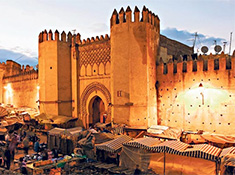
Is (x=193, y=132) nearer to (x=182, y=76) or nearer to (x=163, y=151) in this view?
(x=182, y=76)

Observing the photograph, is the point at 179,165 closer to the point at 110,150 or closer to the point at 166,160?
the point at 166,160

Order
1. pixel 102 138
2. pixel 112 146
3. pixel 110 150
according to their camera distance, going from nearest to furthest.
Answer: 1. pixel 110 150
2. pixel 112 146
3. pixel 102 138

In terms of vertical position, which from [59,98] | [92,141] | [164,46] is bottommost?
[92,141]

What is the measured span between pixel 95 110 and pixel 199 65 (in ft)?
31.1

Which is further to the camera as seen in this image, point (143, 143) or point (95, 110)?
point (95, 110)

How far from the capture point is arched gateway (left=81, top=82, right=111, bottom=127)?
54.3ft

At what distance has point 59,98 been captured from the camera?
1806 cm

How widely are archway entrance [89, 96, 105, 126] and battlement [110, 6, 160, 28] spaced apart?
6.40 meters

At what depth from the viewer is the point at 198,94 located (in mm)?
12125

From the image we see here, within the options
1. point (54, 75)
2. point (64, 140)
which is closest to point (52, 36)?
point (54, 75)

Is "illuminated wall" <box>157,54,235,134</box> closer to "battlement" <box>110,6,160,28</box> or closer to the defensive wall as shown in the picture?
"battlement" <box>110,6,160,28</box>

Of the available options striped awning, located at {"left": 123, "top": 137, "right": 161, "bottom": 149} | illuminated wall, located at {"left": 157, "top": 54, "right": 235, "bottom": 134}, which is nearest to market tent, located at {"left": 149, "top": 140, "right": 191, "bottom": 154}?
striped awning, located at {"left": 123, "top": 137, "right": 161, "bottom": 149}

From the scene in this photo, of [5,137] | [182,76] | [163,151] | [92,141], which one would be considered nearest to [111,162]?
[92,141]

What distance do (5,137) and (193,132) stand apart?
35.6ft
